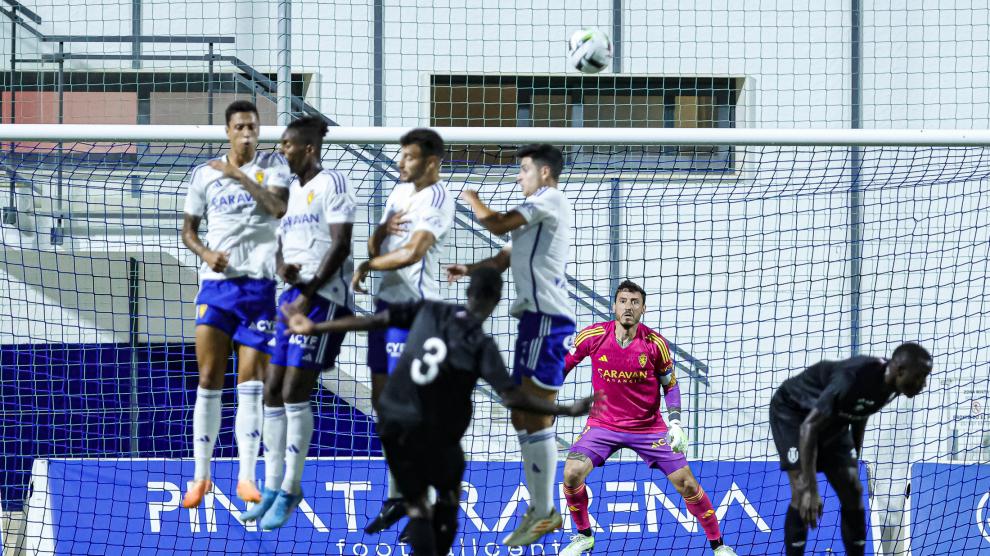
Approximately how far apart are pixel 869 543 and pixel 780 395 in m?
2.82

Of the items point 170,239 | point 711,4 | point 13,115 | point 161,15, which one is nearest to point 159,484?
point 170,239

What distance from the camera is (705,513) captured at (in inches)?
374

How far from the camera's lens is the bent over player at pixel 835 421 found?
729cm

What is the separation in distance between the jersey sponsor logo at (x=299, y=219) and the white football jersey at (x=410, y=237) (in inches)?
14.7

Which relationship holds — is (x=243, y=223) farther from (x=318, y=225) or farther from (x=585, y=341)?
(x=585, y=341)

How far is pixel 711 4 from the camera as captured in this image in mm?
12445

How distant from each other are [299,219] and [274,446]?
1.26 m

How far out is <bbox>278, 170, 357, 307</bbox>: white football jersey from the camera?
6.93m

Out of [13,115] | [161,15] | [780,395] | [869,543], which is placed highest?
[161,15]

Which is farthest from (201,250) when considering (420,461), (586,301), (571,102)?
(571,102)

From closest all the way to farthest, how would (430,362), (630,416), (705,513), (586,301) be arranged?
(430,362), (705,513), (630,416), (586,301)

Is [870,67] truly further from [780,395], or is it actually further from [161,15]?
[161,15]

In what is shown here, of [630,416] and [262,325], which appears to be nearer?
[262,325]

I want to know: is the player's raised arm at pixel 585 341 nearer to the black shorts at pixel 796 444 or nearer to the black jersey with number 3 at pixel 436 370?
the black shorts at pixel 796 444
